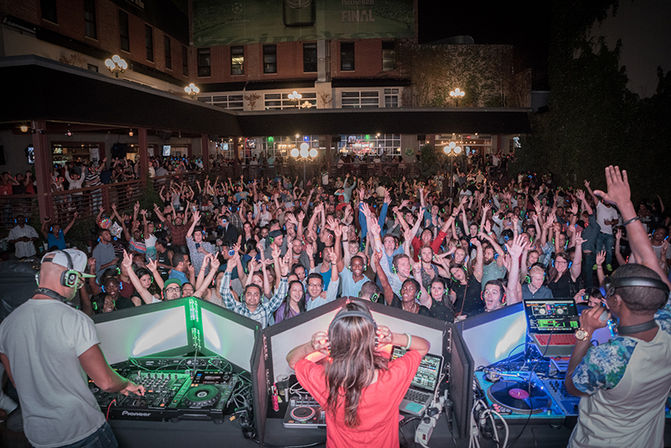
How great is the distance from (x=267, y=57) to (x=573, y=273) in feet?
103

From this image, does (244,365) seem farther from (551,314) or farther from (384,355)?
(551,314)

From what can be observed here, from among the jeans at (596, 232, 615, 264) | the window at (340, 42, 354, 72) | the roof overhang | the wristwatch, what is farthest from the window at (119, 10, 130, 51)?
the wristwatch

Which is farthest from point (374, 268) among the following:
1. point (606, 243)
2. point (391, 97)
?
point (391, 97)


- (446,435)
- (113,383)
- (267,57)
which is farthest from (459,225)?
(267,57)

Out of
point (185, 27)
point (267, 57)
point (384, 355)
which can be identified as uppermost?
point (185, 27)

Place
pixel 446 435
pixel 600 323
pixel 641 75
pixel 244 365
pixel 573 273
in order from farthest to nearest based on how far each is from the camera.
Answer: pixel 641 75
pixel 573 273
pixel 244 365
pixel 446 435
pixel 600 323

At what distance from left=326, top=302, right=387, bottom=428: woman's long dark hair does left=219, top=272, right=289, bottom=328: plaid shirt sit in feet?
7.91

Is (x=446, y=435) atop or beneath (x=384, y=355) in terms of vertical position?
beneath

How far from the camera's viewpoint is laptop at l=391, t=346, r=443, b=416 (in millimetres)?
3240

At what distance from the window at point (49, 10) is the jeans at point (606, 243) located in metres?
22.4

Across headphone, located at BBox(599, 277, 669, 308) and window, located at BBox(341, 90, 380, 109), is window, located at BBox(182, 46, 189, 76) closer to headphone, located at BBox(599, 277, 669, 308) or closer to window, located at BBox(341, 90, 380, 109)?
window, located at BBox(341, 90, 380, 109)

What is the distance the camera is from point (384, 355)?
2480 millimetres

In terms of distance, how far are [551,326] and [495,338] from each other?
22.1 inches

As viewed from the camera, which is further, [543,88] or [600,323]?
[543,88]
